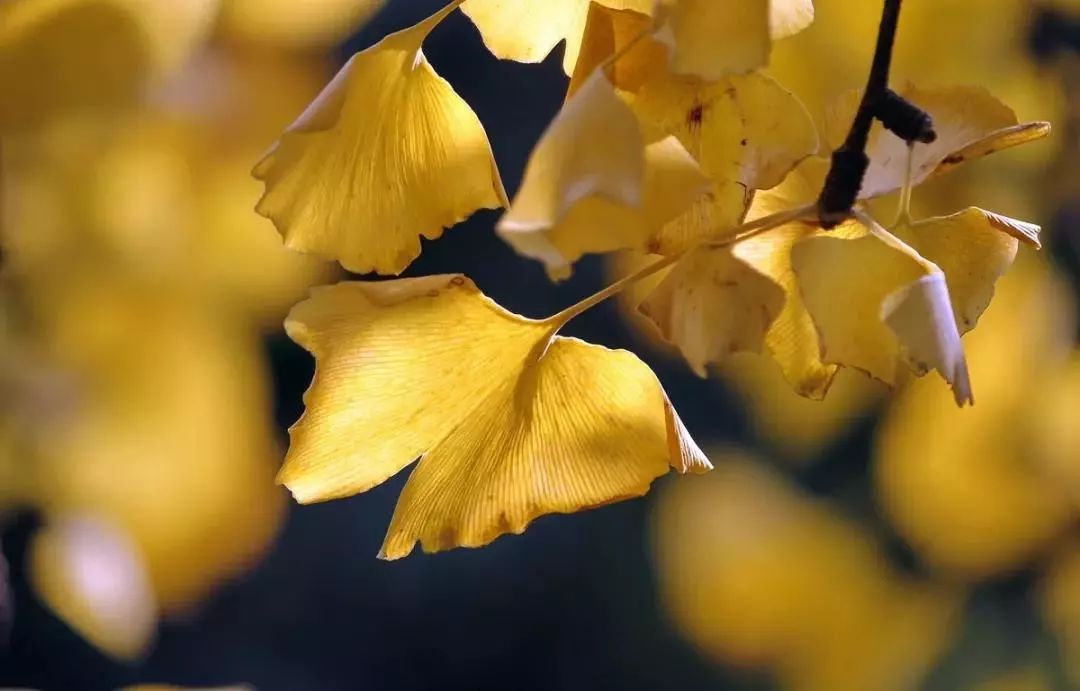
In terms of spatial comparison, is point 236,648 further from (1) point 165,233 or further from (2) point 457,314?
(2) point 457,314

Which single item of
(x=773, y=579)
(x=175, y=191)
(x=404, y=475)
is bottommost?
(x=773, y=579)

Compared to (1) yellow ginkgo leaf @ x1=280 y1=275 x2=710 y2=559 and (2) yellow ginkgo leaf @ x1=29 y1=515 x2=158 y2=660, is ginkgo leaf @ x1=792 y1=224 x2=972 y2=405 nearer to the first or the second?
(1) yellow ginkgo leaf @ x1=280 y1=275 x2=710 y2=559

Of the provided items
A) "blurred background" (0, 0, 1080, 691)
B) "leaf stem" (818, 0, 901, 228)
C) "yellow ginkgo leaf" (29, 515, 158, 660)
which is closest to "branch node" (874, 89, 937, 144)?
"leaf stem" (818, 0, 901, 228)

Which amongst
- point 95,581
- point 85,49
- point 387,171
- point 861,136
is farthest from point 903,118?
point 95,581

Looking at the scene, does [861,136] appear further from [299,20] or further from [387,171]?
[299,20]

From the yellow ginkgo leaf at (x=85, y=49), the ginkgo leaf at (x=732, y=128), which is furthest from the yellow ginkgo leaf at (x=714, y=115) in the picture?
the yellow ginkgo leaf at (x=85, y=49)

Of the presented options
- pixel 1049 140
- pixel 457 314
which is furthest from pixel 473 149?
pixel 1049 140
